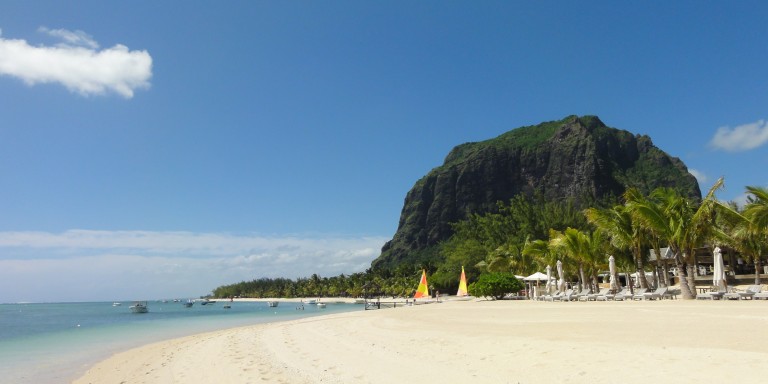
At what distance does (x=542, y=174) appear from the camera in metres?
187

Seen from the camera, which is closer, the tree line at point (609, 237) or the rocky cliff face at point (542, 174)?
the tree line at point (609, 237)

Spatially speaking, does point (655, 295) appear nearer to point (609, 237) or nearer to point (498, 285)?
point (609, 237)

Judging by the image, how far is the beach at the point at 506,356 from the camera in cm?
744

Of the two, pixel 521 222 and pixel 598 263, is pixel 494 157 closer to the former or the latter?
pixel 521 222

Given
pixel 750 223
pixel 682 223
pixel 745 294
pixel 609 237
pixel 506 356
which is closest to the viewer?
pixel 506 356

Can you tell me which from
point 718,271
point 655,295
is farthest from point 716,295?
point 655,295

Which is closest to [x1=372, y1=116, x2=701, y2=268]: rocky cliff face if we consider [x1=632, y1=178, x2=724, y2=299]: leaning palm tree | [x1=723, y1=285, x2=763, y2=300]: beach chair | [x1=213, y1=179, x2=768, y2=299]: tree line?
[x1=213, y1=179, x2=768, y2=299]: tree line

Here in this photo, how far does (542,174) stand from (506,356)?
187315 millimetres

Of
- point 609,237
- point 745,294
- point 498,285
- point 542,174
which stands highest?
point 542,174

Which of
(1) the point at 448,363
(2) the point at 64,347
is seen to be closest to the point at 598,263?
(1) the point at 448,363

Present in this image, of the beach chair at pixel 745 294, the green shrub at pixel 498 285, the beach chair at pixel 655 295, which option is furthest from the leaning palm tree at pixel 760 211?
the green shrub at pixel 498 285

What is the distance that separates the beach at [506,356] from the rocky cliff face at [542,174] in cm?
16539

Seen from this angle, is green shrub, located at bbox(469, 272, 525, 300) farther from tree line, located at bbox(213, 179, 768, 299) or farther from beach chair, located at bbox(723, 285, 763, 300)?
beach chair, located at bbox(723, 285, 763, 300)

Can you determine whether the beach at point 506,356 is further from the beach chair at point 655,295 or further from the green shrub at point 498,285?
the green shrub at point 498,285
